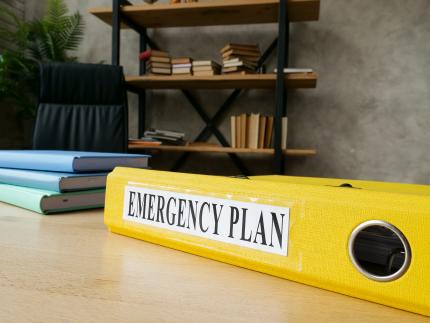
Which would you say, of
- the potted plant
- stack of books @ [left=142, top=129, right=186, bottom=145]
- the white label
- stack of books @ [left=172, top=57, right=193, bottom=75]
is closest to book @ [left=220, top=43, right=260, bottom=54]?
stack of books @ [left=172, top=57, right=193, bottom=75]

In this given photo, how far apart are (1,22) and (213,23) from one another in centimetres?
154

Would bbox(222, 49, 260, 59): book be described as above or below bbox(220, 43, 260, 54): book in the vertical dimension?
below

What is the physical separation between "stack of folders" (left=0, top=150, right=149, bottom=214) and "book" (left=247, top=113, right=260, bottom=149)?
1.45 m

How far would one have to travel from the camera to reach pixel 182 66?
208 cm

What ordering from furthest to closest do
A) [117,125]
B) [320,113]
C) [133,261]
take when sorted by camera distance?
[320,113], [117,125], [133,261]

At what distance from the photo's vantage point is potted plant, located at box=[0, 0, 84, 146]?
2.15 meters

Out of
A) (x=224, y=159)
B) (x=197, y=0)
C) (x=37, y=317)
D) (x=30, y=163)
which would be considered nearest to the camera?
(x=37, y=317)

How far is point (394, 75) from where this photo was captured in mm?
2123

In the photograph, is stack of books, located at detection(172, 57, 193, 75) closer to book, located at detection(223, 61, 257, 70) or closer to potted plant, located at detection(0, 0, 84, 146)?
book, located at detection(223, 61, 257, 70)

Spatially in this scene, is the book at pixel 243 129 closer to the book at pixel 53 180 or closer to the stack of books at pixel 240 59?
the stack of books at pixel 240 59

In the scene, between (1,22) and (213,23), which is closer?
(213,23)

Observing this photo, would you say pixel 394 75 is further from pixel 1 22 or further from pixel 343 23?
pixel 1 22

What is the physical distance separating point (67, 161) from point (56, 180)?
1.4 inches

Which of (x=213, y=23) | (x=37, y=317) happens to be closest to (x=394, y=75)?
(x=213, y=23)
